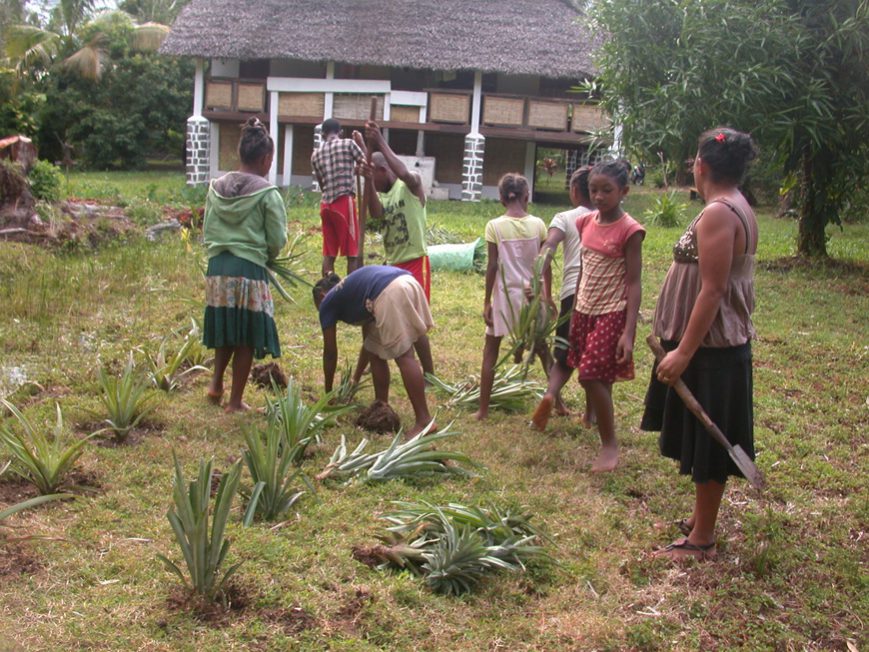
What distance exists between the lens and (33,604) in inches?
128

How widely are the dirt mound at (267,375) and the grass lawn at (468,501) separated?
241mm

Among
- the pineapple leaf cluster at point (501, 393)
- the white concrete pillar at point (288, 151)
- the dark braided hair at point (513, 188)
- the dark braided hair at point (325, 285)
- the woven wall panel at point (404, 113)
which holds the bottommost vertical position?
the pineapple leaf cluster at point (501, 393)

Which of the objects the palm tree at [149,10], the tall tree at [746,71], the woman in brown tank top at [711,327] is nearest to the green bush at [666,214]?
the tall tree at [746,71]

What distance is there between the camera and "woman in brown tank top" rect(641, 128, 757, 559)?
144 inches

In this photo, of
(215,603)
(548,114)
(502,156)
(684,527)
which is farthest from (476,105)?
(215,603)

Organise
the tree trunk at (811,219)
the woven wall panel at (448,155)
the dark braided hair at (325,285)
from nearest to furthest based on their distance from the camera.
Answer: the dark braided hair at (325,285)
the tree trunk at (811,219)
the woven wall panel at (448,155)

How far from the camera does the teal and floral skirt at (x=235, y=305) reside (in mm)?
5453

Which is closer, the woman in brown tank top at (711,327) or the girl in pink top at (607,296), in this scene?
the woman in brown tank top at (711,327)

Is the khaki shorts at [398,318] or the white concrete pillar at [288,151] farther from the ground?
the white concrete pillar at [288,151]

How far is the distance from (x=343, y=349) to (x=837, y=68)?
7393mm

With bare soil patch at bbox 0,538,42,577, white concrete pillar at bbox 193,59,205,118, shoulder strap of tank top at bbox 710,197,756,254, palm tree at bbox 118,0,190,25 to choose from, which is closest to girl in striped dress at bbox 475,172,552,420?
shoulder strap of tank top at bbox 710,197,756,254

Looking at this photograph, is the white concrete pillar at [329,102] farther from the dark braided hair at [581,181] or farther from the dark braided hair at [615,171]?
the dark braided hair at [615,171]

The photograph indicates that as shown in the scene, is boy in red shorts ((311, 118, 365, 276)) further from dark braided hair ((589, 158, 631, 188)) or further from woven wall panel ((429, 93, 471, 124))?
woven wall panel ((429, 93, 471, 124))

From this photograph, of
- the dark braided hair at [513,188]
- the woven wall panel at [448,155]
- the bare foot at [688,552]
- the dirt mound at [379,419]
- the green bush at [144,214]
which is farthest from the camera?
the woven wall panel at [448,155]
